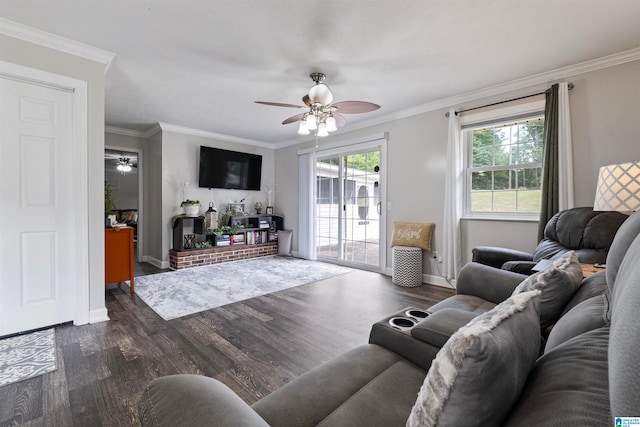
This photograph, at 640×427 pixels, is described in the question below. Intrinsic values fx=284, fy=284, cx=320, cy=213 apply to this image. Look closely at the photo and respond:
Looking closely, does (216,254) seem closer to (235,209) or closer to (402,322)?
(235,209)

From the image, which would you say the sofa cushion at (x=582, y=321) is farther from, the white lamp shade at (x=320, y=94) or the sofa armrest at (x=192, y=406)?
the white lamp shade at (x=320, y=94)

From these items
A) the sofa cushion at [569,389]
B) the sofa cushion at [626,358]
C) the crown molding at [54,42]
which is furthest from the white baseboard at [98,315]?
the sofa cushion at [626,358]

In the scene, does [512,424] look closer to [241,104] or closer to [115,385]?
[115,385]

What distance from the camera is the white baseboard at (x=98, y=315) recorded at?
2651 mm

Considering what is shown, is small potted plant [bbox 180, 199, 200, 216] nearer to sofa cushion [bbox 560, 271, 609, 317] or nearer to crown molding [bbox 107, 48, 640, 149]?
crown molding [bbox 107, 48, 640, 149]

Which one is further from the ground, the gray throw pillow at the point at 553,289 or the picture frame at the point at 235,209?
the picture frame at the point at 235,209

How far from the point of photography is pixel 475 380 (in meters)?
0.49

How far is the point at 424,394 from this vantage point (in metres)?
0.56

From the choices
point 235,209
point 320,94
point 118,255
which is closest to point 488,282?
point 320,94

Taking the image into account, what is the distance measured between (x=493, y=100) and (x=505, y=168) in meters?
0.84

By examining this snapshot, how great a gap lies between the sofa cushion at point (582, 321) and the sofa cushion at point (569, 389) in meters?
0.11

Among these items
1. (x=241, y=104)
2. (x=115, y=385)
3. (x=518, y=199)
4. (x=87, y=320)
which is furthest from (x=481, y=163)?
(x=87, y=320)

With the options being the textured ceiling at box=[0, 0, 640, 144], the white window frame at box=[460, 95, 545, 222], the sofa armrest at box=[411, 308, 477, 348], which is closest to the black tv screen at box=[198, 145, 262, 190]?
the textured ceiling at box=[0, 0, 640, 144]

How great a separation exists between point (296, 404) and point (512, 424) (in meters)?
0.63
